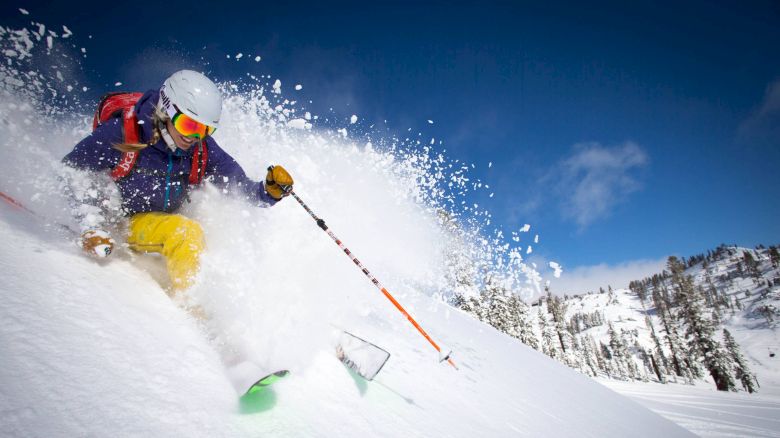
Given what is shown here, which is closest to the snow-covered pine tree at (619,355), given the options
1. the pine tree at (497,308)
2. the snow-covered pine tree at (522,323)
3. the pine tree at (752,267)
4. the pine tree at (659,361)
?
the pine tree at (659,361)

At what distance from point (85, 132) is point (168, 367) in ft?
32.1

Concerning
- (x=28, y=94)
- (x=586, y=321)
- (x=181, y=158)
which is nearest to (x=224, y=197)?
(x=181, y=158)

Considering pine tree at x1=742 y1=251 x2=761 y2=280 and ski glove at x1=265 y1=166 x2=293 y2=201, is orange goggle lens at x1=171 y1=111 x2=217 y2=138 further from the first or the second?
pine tree at x1=742 y1=251 x2=761 y2=280

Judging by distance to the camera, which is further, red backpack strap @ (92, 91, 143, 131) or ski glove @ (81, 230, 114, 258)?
red backpack strap @ (92, 91, 143, 131)

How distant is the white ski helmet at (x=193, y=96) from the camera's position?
3729mm

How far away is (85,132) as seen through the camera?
28.0ft

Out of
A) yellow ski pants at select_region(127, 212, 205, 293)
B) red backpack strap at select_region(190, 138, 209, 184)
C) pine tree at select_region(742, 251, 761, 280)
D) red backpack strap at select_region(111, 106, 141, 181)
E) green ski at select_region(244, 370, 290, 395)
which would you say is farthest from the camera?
pine tree at select_region(742, 251, 761, 280)

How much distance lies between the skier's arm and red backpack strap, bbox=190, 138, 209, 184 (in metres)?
0.25

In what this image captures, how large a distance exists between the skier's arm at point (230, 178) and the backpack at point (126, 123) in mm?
380

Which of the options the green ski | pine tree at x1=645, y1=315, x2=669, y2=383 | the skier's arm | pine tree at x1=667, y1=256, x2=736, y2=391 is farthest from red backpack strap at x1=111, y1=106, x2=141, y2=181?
pine tree at x1=645, y1=315, x2=669, y2=383

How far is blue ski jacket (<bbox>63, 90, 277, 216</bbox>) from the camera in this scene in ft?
11.5

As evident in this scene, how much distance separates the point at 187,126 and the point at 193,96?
345 mm

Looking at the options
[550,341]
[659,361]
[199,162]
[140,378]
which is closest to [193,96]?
[199,162]

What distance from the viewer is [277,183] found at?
512 centimetres
